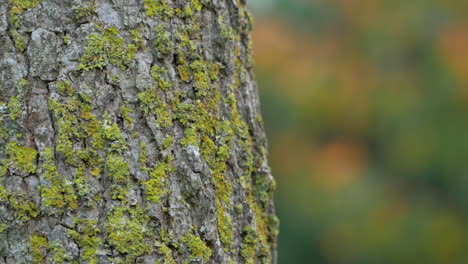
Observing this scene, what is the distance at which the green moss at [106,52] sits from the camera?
1227mm

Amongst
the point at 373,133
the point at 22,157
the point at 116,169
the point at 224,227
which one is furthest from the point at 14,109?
the point at 373,133

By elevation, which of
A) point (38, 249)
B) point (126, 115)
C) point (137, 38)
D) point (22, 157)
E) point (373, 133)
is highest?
point (137, 38)

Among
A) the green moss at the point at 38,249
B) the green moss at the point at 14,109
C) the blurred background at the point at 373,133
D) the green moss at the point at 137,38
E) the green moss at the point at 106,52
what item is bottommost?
the blurred background at the point at 373,133

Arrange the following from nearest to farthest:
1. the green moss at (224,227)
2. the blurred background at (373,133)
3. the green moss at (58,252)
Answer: the green moss at (58,252)
the green moss at (224,227)
the blurred background at (373,133)

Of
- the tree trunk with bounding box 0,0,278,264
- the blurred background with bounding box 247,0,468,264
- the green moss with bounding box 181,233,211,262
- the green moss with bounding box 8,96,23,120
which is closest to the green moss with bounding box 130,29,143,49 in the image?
the tree trunk with bounding box 0,0,278,264

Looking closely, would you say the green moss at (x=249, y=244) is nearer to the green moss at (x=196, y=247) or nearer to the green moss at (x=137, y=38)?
the green moss at (x=196, y=247)

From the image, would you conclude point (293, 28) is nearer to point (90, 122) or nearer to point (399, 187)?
point (399, 187)

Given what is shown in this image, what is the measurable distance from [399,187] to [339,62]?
4.23ft

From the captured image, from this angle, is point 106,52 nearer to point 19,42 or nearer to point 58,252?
point 19,42

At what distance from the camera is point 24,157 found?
1.19 meters

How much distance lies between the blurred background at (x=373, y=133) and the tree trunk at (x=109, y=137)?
5.30 m

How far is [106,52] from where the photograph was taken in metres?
1.24

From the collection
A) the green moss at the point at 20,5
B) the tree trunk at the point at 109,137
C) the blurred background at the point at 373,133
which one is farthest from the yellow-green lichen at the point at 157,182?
the blurred background at the point at 373,133

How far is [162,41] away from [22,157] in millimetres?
301
